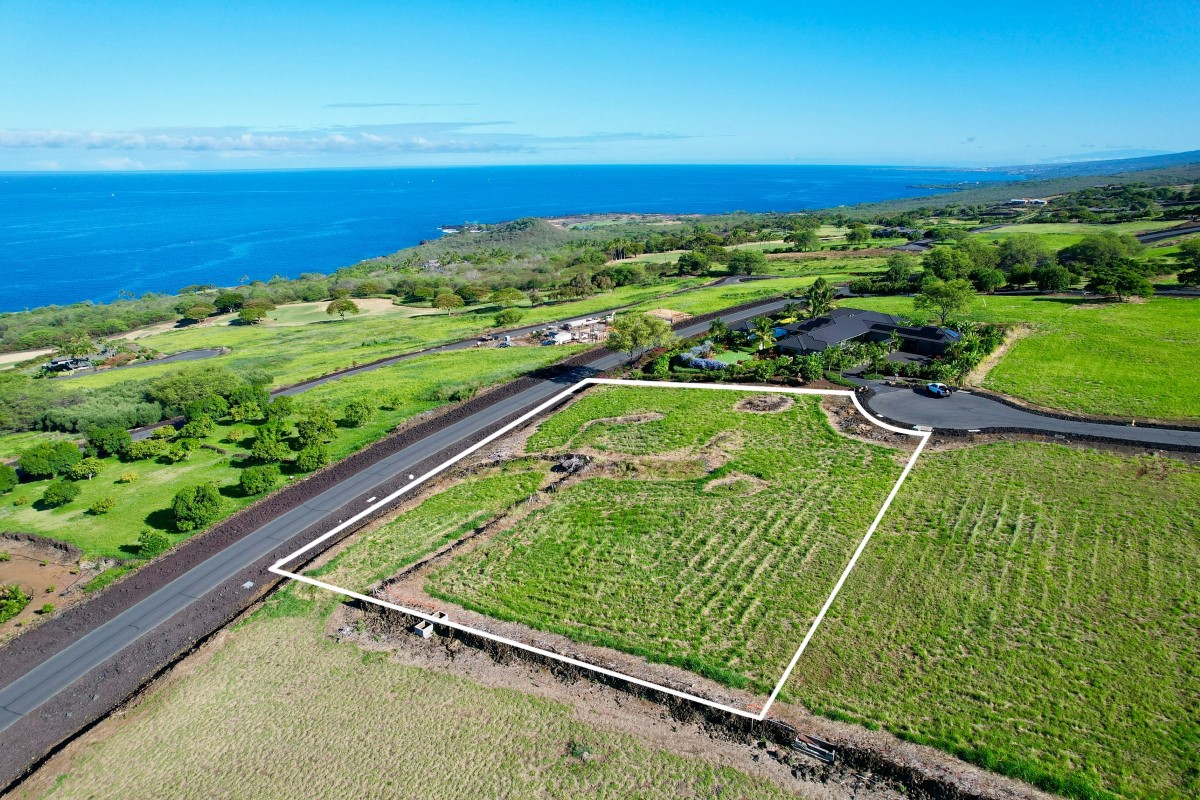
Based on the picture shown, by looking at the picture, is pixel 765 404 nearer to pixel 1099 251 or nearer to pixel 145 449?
pixel 145 449

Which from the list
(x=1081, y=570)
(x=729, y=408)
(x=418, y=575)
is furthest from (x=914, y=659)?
(x=729, y=408)

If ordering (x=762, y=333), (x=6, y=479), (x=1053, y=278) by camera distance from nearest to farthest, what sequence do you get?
(x=6, y=479) → (x=762, y=333) → (x=1053, y=278)

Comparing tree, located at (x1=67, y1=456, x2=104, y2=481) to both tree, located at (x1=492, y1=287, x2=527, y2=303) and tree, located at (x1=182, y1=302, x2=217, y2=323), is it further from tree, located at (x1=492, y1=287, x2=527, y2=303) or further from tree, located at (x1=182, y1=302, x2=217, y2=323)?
tree, located at (x1=182, y1=302, x2=217, y2=323)

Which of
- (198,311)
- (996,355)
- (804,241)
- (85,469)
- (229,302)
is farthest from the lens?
(804,241)

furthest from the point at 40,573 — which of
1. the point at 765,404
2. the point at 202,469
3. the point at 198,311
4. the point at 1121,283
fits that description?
the point at 1121,283

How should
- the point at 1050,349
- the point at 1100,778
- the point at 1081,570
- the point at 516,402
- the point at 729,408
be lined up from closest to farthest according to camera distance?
the point at 1100,778, the point at 1081,570, the point at 729,408, the point at 516,402, the point at 1050,349

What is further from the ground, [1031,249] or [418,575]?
[1031,249]

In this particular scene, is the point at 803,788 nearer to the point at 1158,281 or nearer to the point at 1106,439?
the point at 1106,439
